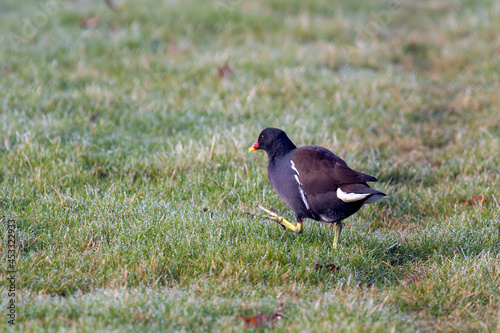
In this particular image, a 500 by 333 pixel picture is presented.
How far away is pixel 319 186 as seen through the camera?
4.52 m

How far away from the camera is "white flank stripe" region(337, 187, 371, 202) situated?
422cm

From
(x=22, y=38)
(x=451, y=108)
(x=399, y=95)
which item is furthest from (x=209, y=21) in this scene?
(x=451, y=108)

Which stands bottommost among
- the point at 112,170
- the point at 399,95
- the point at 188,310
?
the point at 188,310

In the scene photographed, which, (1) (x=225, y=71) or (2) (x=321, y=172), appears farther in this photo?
(1) (x=225, y=71)

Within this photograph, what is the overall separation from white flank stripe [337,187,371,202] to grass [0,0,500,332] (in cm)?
48

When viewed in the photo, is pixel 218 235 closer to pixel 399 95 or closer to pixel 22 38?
pixel 399 95

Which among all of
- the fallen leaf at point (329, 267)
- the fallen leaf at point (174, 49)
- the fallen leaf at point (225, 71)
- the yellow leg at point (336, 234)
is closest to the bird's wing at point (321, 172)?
the yellow leg at point (336, 234)

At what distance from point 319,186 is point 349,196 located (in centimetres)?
33

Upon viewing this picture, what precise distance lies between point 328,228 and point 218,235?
112 centimetres

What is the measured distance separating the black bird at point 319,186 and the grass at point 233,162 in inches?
11.5

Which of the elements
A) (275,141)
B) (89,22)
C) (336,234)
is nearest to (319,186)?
(336,234)

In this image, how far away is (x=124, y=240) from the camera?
452 centimetres

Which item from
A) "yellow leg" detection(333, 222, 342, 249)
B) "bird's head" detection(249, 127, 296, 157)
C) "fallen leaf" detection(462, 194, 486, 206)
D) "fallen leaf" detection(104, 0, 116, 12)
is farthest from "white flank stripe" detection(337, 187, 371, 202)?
"fallen leaf" detection(104, 0, 116, 12)

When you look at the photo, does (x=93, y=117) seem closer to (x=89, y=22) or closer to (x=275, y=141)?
(x=275, y=141)
